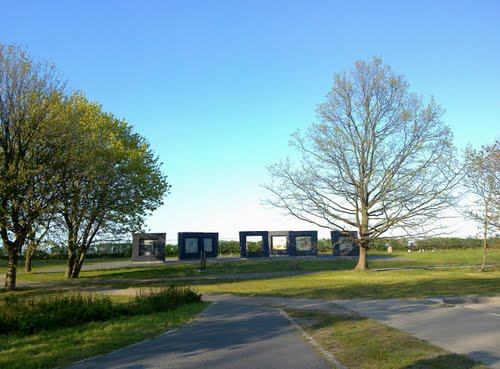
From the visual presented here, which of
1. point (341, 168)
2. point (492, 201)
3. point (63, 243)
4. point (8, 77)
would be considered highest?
point (8, 77)

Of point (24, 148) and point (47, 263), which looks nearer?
point (24, 148)

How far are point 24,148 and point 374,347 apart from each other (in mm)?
18377

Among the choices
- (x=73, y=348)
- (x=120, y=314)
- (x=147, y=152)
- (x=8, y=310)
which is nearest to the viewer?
(x=73, y=348)

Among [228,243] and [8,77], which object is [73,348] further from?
[228,243]

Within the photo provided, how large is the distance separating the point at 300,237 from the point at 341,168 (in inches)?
738

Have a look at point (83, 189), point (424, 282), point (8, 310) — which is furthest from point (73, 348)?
point (424, 282)

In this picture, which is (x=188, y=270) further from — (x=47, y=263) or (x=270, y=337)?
(x=270, y=337)

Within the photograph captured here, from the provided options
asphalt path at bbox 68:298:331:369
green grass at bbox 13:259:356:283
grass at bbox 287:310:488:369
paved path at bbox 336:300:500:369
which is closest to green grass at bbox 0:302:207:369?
asphalt path at bbox 68:298:331:369

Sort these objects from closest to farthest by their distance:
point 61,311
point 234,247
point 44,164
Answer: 1. point 61,311
2. point 44,164
3. point 234,247

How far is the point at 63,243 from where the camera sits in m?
21.7

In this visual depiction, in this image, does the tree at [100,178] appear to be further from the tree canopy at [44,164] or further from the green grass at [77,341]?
the green grass at [77,341]

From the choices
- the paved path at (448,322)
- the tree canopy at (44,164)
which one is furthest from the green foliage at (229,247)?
the paved path at (448,322)

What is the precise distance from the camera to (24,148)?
19.6 meters

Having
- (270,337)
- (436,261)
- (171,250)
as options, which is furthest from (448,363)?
(171,250)
